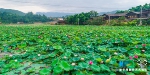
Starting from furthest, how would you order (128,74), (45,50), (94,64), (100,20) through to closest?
1. (100,20)
2. (45,50)
3. (94,64)
4. (128,74)

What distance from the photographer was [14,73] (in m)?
2.29

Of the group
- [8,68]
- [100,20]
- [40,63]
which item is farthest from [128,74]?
[100,20]

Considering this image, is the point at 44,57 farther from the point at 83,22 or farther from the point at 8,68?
the point at 83,22

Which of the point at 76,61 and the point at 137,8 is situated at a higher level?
the point at 137,8

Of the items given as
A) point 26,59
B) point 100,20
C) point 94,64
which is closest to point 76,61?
point 94,64

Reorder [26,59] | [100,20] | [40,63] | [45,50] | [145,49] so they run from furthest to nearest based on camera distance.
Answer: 1. [100,20]
2. [45,50]
3. [145,49]
4. [26,59]
5. [40,63]

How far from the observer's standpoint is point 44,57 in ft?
Result: 9.34

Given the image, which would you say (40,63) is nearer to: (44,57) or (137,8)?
(44,57)

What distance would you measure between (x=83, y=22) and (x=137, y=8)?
14.2 metres

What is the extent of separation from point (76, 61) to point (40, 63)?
597 millimetres

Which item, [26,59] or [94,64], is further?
[26,59]

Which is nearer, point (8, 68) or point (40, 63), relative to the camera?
point (8, 68)

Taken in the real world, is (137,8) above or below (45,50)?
above

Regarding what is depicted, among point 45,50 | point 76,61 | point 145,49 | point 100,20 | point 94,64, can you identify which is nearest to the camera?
point 94,64
